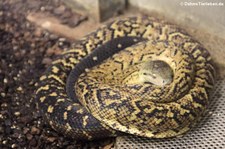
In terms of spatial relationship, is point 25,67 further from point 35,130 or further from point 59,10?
point 59,10

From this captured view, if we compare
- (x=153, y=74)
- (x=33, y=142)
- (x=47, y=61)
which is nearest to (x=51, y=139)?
(x=33, y=142)

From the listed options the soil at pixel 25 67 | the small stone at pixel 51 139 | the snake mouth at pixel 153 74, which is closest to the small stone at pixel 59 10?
the soil at pixel 25 67

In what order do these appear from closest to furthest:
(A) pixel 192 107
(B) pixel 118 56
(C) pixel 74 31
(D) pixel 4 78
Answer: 1. (A) pixel 192 107
2. (B) pixel 118 56
3. (D) pixel 4 78
4. (C) pixel 74 31

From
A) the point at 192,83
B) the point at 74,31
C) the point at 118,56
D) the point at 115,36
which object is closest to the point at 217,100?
the point at 192,83

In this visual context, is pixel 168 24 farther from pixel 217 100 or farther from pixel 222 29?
pixel 217 100

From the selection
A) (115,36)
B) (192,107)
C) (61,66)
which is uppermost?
(115,36)

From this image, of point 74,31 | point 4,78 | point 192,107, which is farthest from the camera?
point 74,31

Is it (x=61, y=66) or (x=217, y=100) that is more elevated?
(x=61, y=66)

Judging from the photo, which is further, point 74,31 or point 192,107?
point 74,31

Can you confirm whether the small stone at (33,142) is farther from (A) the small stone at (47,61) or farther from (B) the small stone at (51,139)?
(A) the small stone at (47,61)
